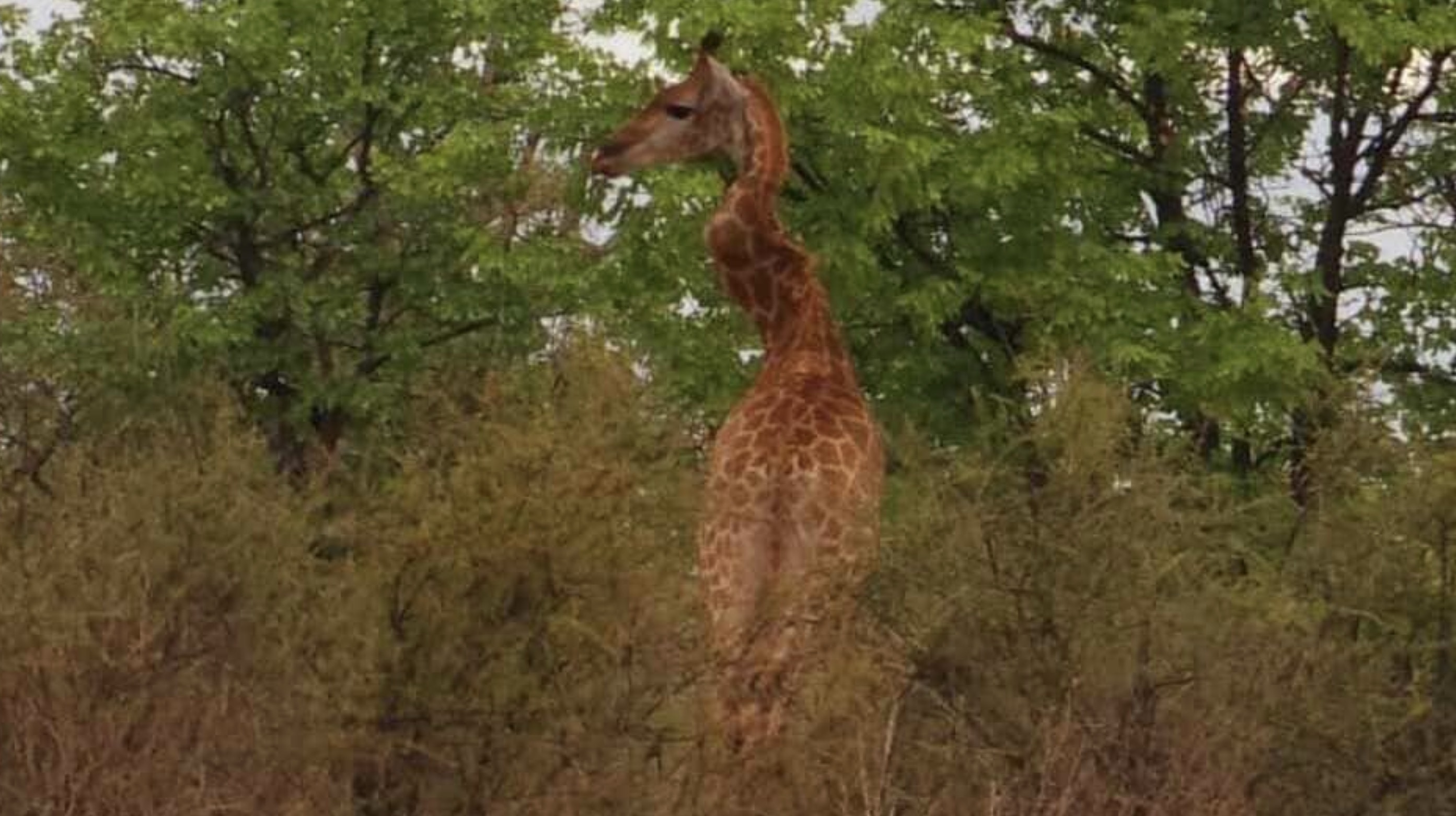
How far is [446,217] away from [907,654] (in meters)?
19.0

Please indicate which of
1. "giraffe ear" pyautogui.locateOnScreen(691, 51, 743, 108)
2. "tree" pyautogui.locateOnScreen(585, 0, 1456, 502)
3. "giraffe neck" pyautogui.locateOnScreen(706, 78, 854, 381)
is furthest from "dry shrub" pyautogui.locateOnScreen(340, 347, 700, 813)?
"tree" pyautogui.locateOnScreen(585, 0, 1456, 502)

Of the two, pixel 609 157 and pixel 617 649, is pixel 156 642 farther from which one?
pixel 609 157

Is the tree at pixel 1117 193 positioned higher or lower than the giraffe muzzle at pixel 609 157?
higher

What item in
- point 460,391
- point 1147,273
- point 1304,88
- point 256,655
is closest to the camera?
point 256,655

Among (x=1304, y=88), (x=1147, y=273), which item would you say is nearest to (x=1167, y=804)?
(x=1147, y=273)

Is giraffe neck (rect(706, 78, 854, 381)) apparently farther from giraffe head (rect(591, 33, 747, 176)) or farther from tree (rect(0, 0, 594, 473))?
tree (rect(0, 0, 594, 473))

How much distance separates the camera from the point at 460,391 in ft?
34.4

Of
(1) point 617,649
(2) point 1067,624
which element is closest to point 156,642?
(1) point 617,649

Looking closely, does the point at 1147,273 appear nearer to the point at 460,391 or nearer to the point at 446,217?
the point at 446,217

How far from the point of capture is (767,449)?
1132cm

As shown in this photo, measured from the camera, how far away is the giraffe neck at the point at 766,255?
12.0 meters

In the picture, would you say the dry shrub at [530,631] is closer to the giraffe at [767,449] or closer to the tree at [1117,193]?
the giraffe at [767,449]

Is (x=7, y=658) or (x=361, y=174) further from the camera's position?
(x=361, y=174)

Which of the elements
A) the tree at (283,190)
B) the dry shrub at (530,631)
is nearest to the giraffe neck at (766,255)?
the dry shrub at (530,631)
